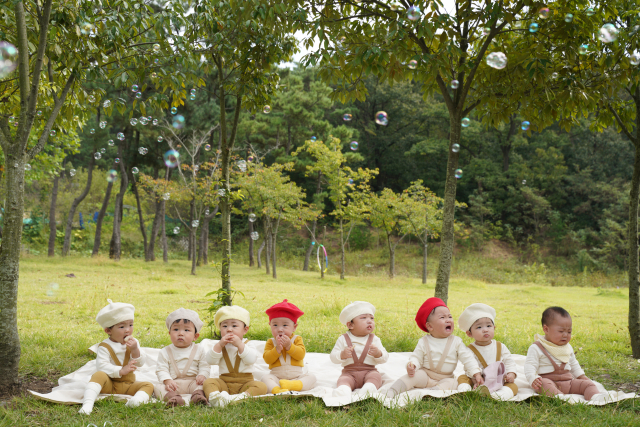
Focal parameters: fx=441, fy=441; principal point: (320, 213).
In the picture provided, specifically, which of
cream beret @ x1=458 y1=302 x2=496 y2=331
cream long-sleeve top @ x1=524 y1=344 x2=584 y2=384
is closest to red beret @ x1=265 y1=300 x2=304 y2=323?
cream beret @ x1=458 y1=302 x2=496 y2=331

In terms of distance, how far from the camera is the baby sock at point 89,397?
3376mm

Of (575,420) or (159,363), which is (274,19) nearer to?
(159,363)

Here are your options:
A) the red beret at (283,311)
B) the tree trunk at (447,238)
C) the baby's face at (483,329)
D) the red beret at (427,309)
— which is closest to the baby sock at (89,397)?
the red beret at (283,311)

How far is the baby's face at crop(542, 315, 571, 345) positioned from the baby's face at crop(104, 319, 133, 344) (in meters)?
3.61

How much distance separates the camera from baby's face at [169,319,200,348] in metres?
3.89

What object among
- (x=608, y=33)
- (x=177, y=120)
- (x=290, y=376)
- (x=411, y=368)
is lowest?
(x=290, y=376)

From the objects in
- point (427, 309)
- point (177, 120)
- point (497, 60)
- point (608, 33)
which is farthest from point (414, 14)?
point (177, 120)

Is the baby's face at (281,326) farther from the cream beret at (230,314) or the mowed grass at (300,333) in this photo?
the mowed grass at (300,333)

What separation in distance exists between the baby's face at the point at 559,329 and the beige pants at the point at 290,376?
211 centimetres

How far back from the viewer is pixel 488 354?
390 centimetres

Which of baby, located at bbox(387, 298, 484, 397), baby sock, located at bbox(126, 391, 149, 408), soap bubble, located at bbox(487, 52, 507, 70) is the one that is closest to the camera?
baby sock, located at bbox(126, 391, 149, 408)

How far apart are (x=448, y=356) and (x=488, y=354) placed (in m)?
0.36

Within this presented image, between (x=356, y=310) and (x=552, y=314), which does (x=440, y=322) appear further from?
(x=552, y=314)

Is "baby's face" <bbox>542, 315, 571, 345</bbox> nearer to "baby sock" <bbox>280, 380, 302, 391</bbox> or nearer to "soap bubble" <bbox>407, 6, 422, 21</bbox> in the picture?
"baby sock" <bbox>280, 380, 302, 391</bbox>
